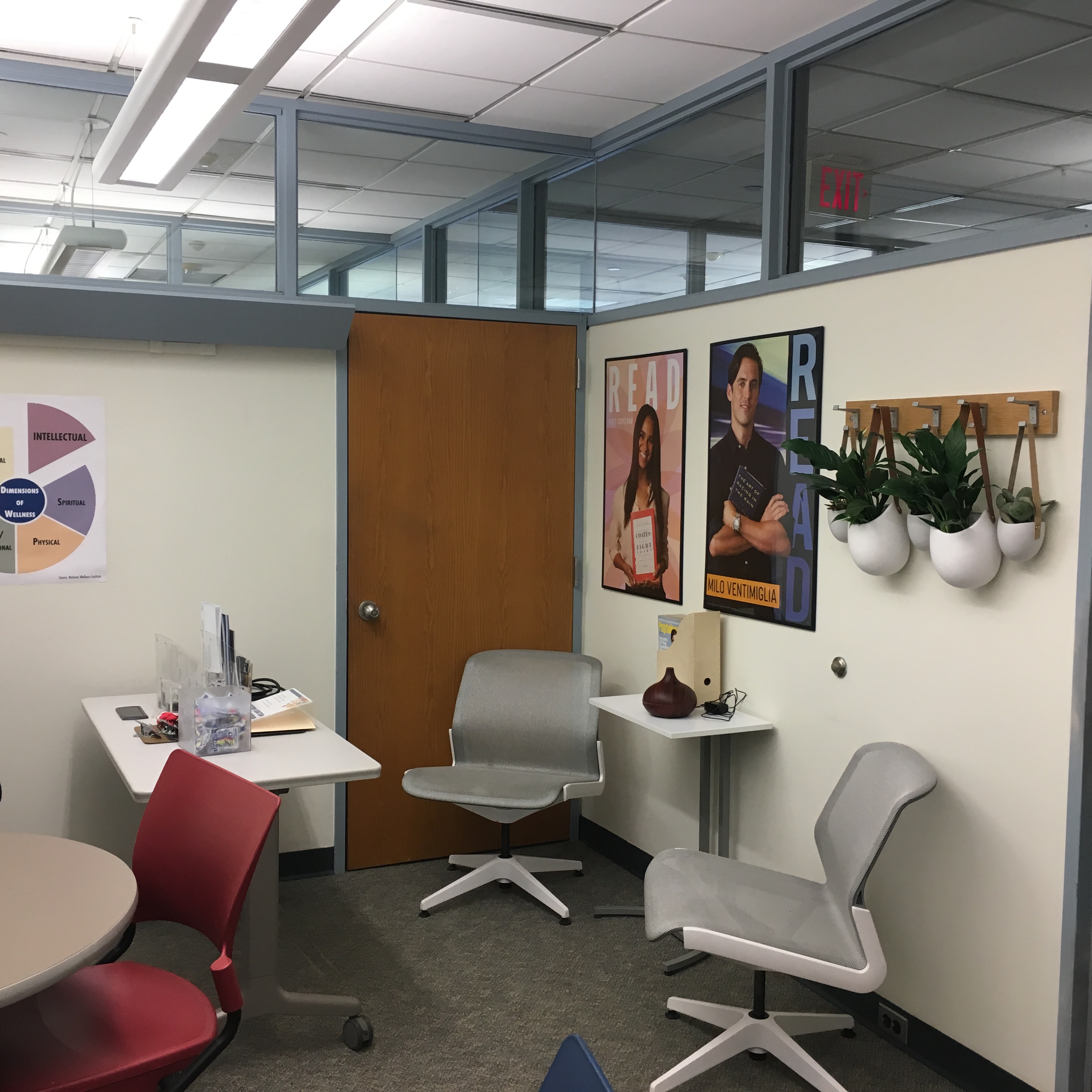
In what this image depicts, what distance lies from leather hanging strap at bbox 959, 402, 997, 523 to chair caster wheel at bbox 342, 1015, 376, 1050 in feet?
6.79

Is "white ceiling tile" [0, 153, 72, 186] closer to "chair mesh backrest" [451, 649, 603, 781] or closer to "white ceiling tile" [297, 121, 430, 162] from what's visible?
"white ceiling tile" [297, 121, 430, 162]

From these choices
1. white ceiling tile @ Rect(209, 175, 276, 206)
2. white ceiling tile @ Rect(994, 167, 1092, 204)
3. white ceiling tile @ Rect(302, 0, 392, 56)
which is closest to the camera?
white ceiling tile @ Rect(994, 167, 1092, 204)

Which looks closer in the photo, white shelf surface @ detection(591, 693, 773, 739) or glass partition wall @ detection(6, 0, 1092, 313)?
glass partition wall @ detection(6, 0, 1092, 313)

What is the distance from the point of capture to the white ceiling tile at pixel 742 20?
3068mm

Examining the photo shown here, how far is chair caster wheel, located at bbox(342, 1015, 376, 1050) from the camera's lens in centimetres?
293

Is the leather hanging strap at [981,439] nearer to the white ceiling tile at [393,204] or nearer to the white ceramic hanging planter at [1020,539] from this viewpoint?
the white ceramic hanging planter at [1020,539]

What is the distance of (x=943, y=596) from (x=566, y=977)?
5.33 feet

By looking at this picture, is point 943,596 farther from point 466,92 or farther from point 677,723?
point 466,92

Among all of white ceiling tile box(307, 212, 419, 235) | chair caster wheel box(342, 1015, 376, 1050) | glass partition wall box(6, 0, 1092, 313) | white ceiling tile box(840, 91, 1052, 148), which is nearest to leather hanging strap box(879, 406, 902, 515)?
glass partition wall box(6, 0, 1092, 313)

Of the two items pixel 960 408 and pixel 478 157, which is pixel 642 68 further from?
pixel 960 408

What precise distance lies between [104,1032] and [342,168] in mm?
3061

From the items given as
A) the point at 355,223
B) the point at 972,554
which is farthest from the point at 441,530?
the point at 972,554

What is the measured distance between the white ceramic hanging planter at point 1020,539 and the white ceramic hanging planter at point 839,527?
Answer: 478 millimetres

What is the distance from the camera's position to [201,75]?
240 centimetres
